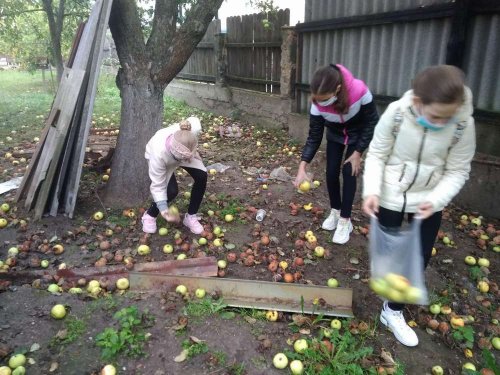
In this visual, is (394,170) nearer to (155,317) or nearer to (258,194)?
(155,317)

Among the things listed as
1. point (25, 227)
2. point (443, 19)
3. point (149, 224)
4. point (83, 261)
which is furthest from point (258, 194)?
point (443, 19)

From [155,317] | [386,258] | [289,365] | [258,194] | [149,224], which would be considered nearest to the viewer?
[386,258]

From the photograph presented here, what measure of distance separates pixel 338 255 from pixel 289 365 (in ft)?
5.06

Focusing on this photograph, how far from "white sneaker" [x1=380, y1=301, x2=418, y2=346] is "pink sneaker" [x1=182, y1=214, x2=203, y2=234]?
2131 millimetres

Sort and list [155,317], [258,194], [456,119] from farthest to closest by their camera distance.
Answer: [258,194], [155,317], [456,119]

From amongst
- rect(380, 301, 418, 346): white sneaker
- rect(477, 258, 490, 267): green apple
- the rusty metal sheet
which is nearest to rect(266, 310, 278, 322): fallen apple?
the rusty metal sheet

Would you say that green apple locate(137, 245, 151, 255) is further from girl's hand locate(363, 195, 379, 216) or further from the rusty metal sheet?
girl's hand locate(363, 195, 379, 216)

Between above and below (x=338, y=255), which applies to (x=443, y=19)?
above

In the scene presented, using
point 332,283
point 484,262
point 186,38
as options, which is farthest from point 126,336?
point 484,262

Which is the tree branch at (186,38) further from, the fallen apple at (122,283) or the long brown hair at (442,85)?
the long brown hair at (442,85)

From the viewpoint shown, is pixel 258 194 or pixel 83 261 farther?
pixel 258 194

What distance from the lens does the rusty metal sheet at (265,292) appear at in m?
3.09

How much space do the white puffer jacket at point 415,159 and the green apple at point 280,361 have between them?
49.2 inches

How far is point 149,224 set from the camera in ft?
13.8
